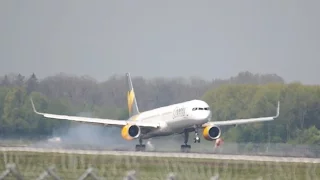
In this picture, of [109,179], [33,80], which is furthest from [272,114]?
[109,179]

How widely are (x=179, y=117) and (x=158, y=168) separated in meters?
31.9

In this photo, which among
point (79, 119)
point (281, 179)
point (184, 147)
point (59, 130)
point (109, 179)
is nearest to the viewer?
point (109, 179)

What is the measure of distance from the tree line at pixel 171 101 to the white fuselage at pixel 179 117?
1198 cm

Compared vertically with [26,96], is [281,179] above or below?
below

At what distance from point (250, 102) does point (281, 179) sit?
63.3m

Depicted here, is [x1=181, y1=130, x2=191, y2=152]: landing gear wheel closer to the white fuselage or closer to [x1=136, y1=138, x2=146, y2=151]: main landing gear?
the white fuselage

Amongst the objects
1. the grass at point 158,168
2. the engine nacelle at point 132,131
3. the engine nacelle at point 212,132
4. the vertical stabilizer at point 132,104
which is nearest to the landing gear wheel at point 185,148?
the engine nacelle at point 212,132

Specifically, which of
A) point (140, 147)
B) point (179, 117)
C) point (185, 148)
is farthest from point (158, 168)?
point (179, 117)

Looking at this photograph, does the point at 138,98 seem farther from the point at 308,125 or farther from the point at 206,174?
the point at 206,174

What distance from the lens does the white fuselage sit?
2928 inches

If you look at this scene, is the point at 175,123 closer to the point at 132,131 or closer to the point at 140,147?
the point at 132,131

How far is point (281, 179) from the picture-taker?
38.1 m

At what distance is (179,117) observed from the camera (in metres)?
75.7

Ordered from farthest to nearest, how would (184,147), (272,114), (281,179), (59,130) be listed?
(272,114) < (59,130) < (184,147) < (281,179)
